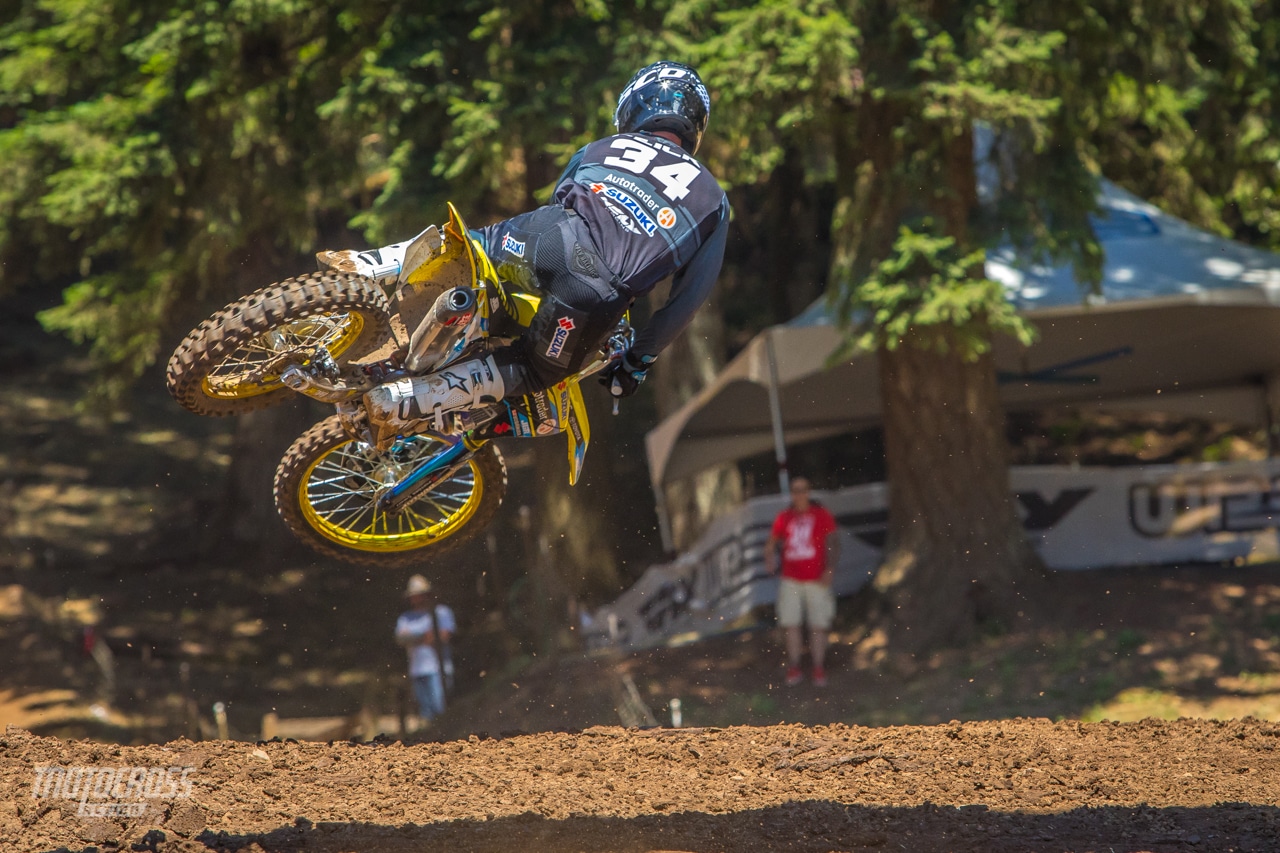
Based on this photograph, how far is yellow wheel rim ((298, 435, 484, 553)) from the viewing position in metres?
5.96

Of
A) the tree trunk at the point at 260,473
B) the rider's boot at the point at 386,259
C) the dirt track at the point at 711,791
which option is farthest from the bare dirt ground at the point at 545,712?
the rider's boot at the point at 386,259

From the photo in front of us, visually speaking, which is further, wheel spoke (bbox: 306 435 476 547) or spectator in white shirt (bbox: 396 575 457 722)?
spectator in white shirt (bbox: 396 575 457 722)

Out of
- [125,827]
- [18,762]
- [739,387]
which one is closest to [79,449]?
[739,387]

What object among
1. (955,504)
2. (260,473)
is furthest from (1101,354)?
Answer: (260,473)

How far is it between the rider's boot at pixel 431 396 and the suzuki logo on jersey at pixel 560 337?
Result: 29 centimetres

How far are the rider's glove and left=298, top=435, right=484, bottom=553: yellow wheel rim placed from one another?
0.95 m

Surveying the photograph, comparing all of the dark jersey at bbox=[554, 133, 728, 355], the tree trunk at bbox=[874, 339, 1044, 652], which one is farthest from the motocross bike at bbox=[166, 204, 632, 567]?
the tree trunk at bbox=[874, 339, 1044, 652]

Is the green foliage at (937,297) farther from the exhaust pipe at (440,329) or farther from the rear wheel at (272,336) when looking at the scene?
the rear wheel at (272,336)

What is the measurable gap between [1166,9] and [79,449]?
1747cm

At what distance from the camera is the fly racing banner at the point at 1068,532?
1189 centimetres

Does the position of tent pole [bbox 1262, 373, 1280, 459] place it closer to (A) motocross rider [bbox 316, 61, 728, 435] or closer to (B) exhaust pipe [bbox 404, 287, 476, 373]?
(A) motocross rider [bbox 316, 61, 728, 435]

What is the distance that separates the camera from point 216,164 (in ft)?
34.7

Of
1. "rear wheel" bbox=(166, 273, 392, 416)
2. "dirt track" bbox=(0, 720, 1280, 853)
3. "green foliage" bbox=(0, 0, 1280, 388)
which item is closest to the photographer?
"rear wheel" bbox=(166, 273, 392, 416)

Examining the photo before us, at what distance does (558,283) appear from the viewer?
5.11 metres
